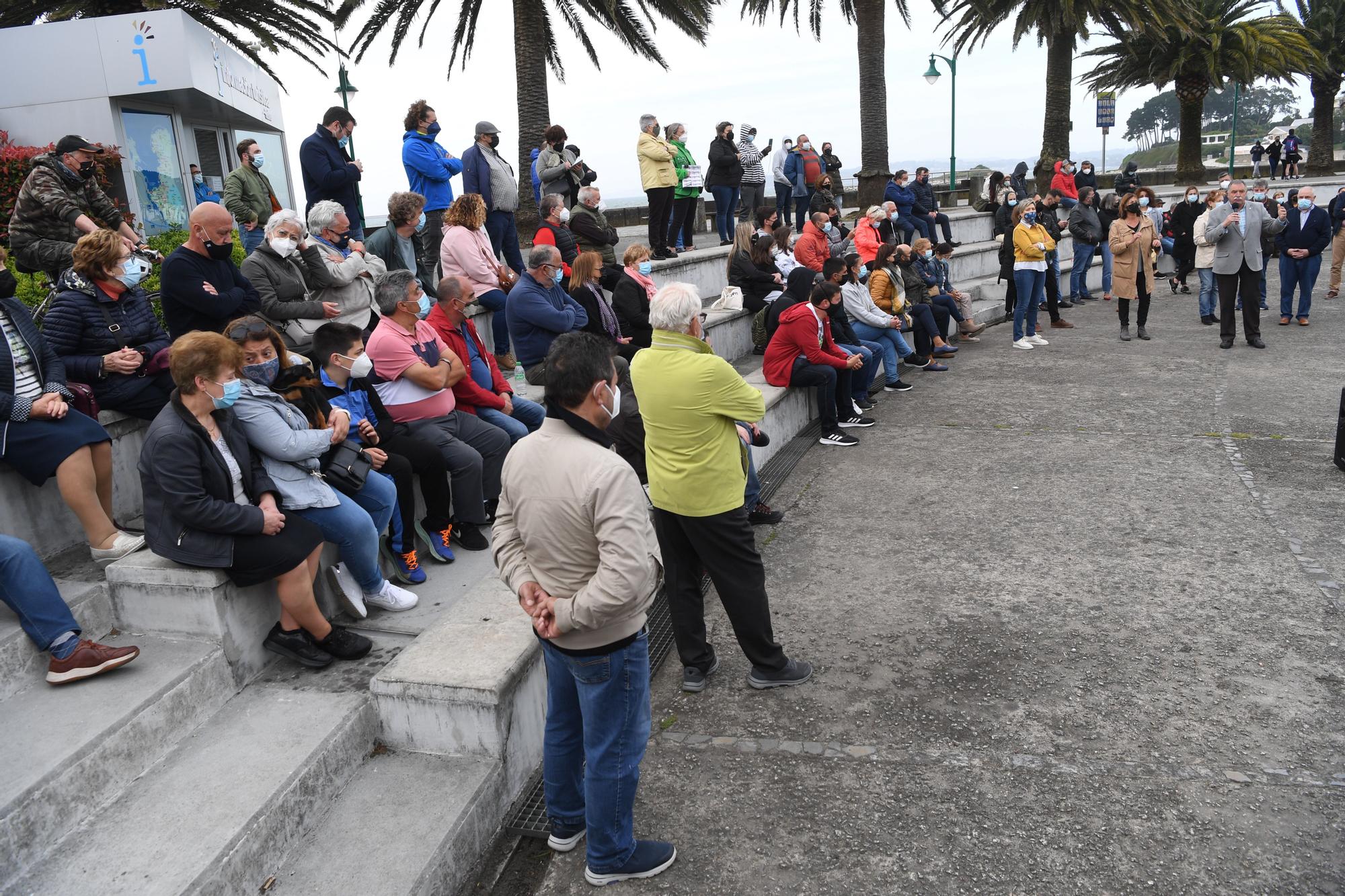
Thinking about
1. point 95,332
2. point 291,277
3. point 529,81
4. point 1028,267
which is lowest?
point 1028,267

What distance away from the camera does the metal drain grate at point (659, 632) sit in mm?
3609

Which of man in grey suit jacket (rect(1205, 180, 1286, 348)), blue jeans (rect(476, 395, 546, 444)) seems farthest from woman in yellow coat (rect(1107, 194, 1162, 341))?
blue jeans (rect(476, 395, 546, 444))

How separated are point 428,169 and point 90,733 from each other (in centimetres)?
655

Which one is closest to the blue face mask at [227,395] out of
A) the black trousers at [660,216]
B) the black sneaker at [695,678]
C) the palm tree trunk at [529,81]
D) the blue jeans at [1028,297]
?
the black sneaker at [695,678]

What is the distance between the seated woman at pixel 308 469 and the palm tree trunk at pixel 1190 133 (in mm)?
32072

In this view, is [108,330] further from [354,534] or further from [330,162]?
[330,162]

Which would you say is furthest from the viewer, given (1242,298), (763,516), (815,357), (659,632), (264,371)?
(1242,298)

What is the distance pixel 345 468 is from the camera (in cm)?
451

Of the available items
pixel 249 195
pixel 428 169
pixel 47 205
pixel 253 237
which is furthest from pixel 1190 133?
pixel 47 205

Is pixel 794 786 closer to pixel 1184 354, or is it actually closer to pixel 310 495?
pixel 310 495

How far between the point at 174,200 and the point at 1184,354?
1461 cm

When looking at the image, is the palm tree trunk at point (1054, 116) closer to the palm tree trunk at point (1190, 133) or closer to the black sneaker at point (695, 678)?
the palm tree trunk at point (1190, 133)

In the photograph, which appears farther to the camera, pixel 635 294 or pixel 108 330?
pixel 635 294

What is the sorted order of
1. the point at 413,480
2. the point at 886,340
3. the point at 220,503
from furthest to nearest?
1. the point at 886,340
2. the point at 413,480
3. the point at 220,503
